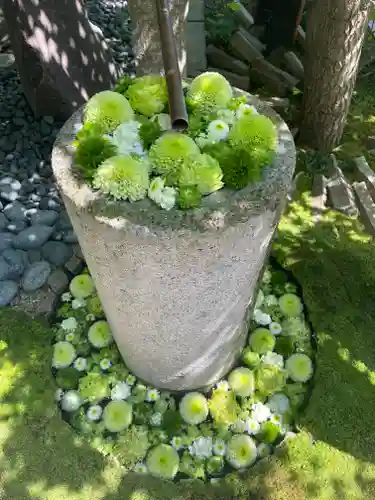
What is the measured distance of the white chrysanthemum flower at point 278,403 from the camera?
9.00 ft

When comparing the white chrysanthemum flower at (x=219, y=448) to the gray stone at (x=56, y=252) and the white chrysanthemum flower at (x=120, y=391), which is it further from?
the gray stone at (x=56, y=252)

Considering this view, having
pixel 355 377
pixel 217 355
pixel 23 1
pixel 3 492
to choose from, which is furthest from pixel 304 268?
pixel 23 1

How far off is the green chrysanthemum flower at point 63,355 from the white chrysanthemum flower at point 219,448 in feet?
3.12

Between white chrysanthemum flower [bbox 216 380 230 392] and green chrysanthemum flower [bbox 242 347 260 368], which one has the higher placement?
green chrysanthemum flower [bbox 242 347 260 368]

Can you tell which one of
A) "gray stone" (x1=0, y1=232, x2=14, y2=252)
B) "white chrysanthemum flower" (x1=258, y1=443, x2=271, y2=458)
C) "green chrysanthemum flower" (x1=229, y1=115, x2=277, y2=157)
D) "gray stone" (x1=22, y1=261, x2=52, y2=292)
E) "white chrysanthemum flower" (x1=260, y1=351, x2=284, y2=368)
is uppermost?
"green chrysanthemum flower" (x1=229, y1=115, x2=277, y2=157)

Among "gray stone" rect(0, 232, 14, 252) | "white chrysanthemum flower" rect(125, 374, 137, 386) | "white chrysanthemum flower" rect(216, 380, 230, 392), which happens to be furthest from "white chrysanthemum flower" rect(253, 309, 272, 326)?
"gray stone" rect(0, 232, 14, 252)

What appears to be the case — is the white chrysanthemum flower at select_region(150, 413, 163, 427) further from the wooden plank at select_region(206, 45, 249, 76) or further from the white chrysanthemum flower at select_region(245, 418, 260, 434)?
the wooden plank at select_region(206, 45, 249, 76)

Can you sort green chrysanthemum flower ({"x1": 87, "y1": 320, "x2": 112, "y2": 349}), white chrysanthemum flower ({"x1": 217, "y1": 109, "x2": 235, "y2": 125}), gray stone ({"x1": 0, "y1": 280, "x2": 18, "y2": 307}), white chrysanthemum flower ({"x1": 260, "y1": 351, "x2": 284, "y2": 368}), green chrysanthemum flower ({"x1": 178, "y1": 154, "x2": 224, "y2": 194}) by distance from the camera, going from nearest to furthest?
green chrysanthemum flower ({"x1": 178, "y1": 154, "x2": 224, "y2": 194}) < white chrysanthemum flower ({"x1": 217, "y1": 109, "x2": 235, "y2": 125}) < white chrysanthemum flower ({"x1": 260, "y1": 351, "x2": 284, "y2": 368}) < green chrysanthemum flower ({"x1": 87, "y1": 320, "x2": 112, "y2": 349}) < gray stone ({"x1": 0, "y1": 280, "x2": 18, "y2": 307})

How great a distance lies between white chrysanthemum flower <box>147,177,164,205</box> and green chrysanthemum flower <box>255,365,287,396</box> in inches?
55.4

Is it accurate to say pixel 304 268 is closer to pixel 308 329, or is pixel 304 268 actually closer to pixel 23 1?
pixel 308 329

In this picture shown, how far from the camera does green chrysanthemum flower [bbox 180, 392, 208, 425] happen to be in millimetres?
2686

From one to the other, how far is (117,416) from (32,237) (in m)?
1.38

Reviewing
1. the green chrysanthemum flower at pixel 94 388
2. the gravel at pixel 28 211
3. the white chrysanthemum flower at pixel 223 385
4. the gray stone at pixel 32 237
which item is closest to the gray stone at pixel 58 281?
the gravel at pixel 28 211

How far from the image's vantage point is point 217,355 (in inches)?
102
